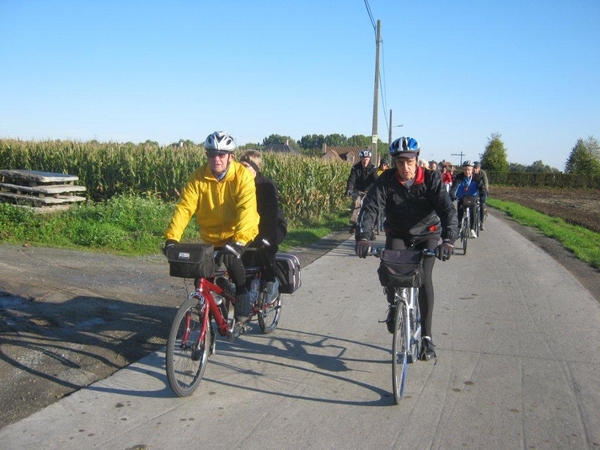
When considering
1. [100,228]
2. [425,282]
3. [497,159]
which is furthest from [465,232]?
[497,159]

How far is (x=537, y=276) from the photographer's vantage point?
10344 mm

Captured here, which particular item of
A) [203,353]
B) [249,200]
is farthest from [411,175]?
[203,353]

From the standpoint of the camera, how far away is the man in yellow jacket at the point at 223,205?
5.30 m

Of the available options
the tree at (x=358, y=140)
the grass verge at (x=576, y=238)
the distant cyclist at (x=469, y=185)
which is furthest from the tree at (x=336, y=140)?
the distant cyclist at (x=469, y=185)

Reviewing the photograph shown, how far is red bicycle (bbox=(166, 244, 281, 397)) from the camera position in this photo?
4633 millimetres

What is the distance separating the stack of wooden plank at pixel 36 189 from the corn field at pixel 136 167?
230cm

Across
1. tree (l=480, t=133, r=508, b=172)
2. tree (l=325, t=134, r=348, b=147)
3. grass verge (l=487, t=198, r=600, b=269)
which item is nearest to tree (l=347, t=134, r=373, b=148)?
tree (l=325, t=134, r=348, b=147)

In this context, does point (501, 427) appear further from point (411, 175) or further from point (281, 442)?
point (411, 175)

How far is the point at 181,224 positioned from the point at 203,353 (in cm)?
111

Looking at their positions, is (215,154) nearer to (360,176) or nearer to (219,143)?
(219,143)

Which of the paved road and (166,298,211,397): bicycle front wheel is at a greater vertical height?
(166,298,211,397): bicycle front wheel

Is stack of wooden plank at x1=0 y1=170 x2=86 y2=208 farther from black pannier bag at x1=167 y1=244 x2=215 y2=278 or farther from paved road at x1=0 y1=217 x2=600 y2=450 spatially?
black pannier bag at x1=167 y1=244 x2=215 y2=278

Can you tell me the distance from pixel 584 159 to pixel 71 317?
82.5m

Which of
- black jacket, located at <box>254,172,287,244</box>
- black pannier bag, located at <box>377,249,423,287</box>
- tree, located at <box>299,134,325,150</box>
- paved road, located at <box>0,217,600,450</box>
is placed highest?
tree, located at <box>299,134,325,150</box>
